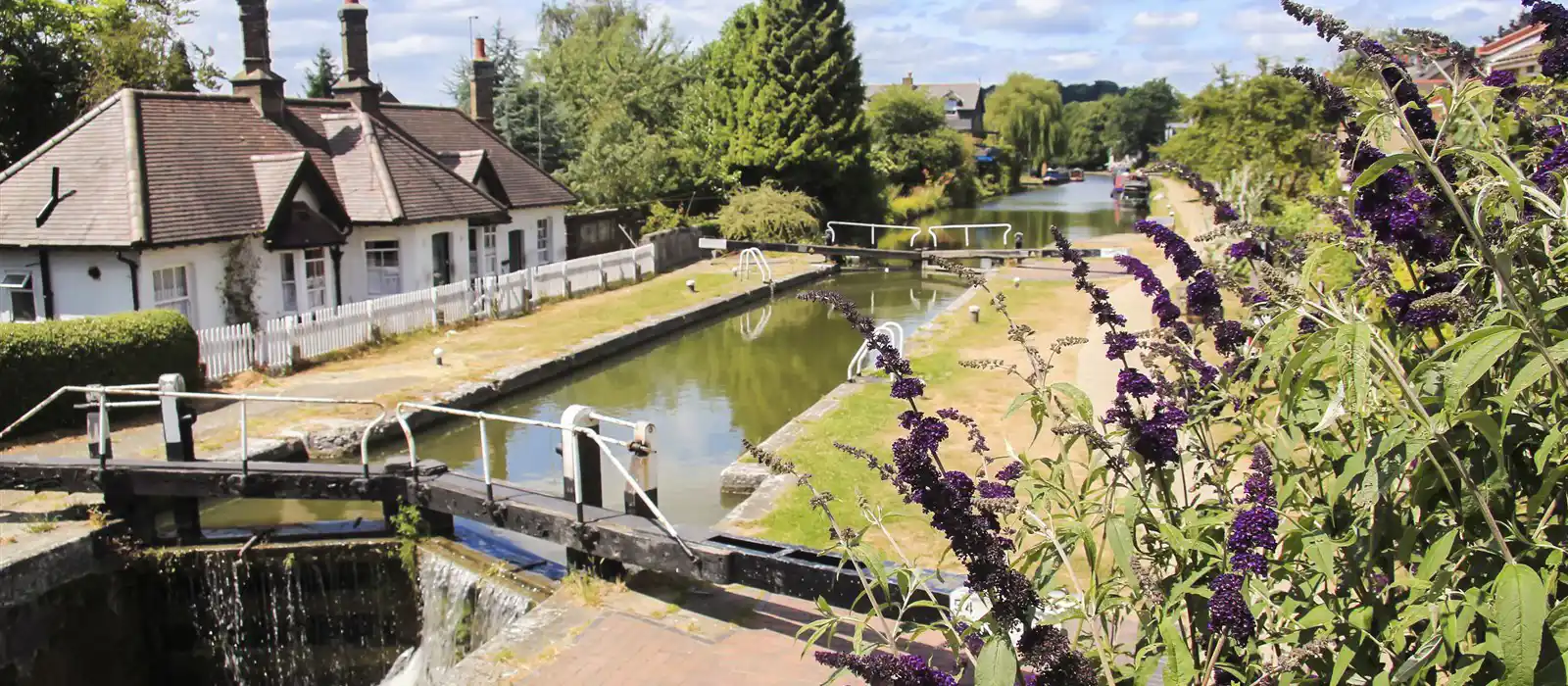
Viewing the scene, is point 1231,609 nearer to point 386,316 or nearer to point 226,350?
point 226,350

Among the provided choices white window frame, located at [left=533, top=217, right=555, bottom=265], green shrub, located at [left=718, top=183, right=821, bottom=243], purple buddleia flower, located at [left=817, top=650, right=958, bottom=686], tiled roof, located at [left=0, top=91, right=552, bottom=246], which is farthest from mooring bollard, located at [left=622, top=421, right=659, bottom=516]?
green shrub, located at [left=718, top=183, right=821, bottom=243]

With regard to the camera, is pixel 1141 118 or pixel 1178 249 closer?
pixel 1178 249

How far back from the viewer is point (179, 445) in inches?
413

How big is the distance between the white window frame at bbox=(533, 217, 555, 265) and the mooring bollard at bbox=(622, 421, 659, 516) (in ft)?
65.2

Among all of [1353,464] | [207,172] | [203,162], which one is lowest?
[1353,464]

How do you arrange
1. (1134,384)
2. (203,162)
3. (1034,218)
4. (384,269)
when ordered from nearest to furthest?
(1134,384), (203,162), (384,269), (1034,218)

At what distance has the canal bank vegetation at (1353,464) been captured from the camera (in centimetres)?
258

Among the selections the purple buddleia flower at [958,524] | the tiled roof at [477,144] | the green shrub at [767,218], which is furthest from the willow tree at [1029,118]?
the purple buddleia flower at [958,524]

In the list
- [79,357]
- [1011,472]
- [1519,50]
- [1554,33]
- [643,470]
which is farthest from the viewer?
[79,357]

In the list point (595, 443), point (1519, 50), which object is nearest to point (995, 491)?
point (595, 443)

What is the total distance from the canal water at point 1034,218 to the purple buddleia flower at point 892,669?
33.4 metres

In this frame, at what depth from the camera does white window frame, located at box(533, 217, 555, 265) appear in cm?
2828

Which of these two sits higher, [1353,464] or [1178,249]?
[1178,249]

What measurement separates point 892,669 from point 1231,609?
2.63ft
